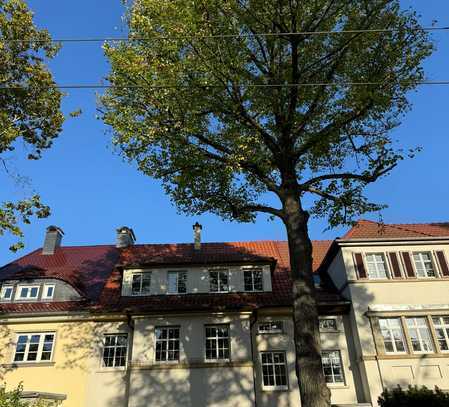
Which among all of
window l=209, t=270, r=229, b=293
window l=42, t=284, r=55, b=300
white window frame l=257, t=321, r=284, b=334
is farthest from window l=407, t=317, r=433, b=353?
window l=42, t=284, r=55, b=300

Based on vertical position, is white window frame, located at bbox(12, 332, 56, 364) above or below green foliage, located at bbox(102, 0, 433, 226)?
below

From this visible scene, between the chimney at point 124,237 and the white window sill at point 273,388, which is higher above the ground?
the chimney at point 124,237

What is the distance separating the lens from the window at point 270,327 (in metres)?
21.8

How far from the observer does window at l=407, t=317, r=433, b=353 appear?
2041 centimetres

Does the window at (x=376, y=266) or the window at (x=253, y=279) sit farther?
the window at (x=253, y=279)

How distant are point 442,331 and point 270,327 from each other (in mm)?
8079

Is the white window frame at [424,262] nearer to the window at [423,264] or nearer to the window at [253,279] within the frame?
the window at [423,264]

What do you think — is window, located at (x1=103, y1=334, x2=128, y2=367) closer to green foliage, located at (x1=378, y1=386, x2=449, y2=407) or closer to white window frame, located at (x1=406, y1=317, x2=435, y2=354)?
green foliage, located at (x1=378, y1=386, x2=449, y2=407)

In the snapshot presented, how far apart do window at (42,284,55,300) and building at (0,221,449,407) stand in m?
0.06

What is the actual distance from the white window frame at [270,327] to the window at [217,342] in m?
1.80

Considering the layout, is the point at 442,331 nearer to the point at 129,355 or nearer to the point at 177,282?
the point at 177,282

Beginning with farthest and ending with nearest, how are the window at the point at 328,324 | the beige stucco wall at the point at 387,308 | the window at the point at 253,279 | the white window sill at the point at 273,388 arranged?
the window at the point at 253,279
the window at the point at 328,324
the white window sill at the point at 273,388
the beige stucco wall at the point at 387,308

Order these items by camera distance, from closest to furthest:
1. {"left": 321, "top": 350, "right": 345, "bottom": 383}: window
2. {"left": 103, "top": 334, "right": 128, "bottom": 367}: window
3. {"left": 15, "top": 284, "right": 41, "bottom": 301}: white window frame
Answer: {"left": 321, "top": 350, "right": 345, "bottom": 383}: window → {"left": 103, "top": 334, "right": 128, "bottom": 367}: window → {"left": 15, "top": 284, "right": 41, "bottom": 301}: white window frame

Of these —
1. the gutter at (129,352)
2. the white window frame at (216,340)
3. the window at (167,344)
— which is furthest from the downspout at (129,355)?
the white window frame at (216,340)
